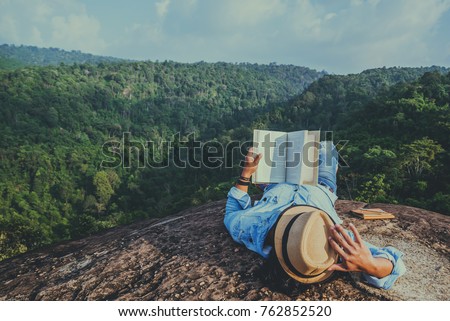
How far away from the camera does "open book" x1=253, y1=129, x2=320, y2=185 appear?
116 inches

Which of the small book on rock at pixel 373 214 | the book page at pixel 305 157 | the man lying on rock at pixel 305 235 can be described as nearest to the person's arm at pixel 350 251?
the man lying on rock at pixel 305 235

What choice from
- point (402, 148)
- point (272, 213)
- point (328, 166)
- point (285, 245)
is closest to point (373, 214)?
point (328, 166)

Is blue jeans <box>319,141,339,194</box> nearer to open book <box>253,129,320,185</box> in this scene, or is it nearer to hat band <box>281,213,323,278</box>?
open book <box>253,129,320,185</box>

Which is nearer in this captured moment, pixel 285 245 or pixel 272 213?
pixel 285 245

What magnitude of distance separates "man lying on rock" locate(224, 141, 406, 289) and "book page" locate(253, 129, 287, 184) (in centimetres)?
7

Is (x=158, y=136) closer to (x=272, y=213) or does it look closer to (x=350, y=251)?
(x=272, y=213)

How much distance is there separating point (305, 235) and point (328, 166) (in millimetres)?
1673

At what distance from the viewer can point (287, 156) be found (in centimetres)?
316

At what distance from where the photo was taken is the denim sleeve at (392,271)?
262 centimetres

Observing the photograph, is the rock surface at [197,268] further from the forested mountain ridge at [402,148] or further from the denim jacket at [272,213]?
the forested mountain ridge at [402,148]

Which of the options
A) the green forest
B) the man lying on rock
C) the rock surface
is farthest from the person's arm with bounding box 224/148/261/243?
the green forest

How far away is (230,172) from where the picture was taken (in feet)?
124

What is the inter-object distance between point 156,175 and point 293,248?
151ft

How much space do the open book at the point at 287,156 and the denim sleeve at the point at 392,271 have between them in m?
0.63
